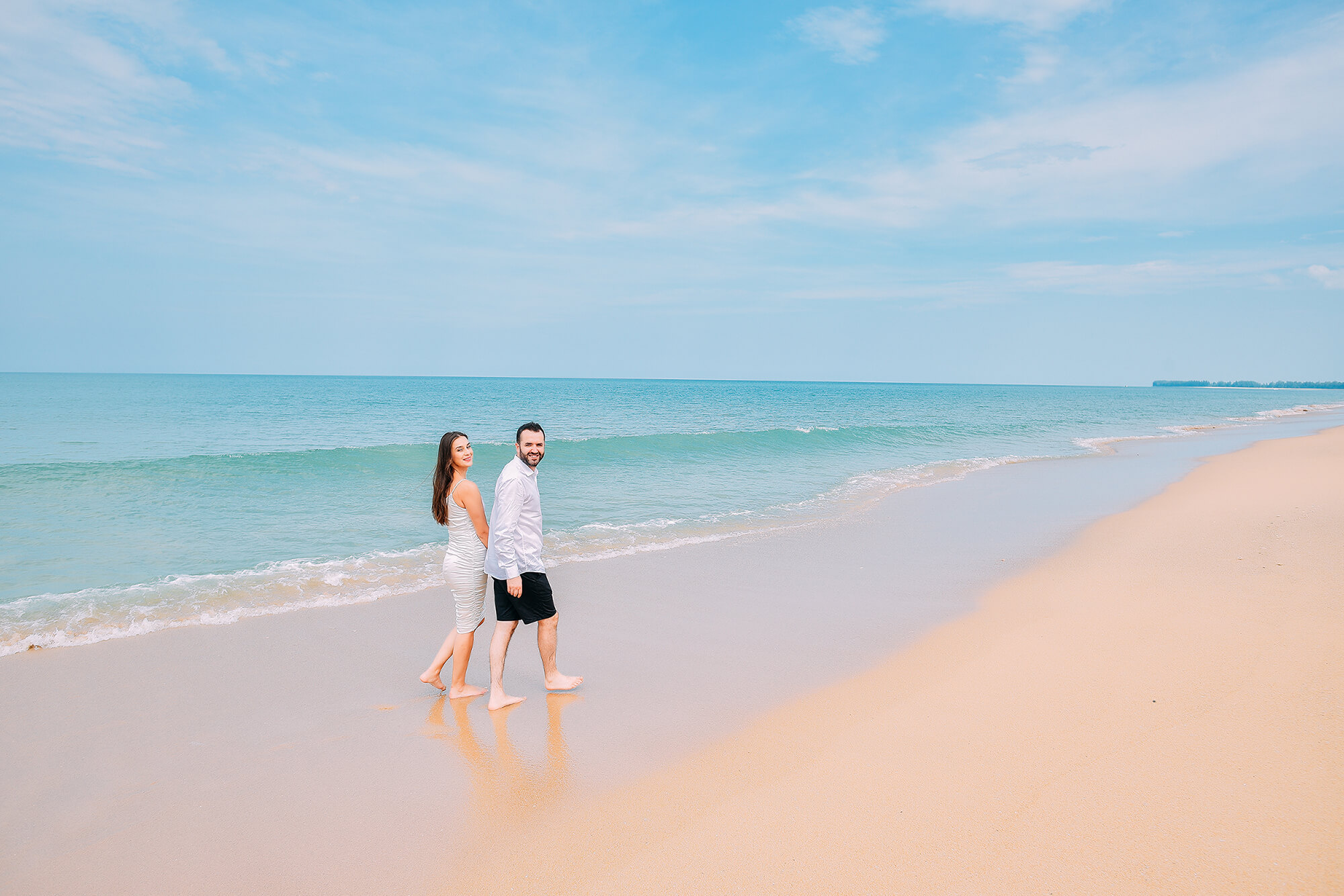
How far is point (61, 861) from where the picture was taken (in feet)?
10.3

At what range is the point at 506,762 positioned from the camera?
393 cm

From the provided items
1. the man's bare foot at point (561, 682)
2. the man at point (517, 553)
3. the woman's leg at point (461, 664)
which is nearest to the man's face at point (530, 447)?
the man at point (517, 553)

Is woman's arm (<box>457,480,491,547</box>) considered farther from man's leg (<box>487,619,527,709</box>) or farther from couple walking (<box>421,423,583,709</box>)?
man's leg (<box>487,619,527,709</box>)

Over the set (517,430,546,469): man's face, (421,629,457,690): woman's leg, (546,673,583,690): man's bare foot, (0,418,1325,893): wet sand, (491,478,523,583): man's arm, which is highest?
(517,430,546,469): man's face

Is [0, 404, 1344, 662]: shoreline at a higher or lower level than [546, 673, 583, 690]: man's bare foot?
lower

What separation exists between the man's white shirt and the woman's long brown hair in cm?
40

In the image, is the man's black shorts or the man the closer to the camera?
the man

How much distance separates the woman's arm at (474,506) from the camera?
446 cm

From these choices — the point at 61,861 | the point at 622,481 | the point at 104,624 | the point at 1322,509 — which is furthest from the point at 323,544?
the point at 1322,509

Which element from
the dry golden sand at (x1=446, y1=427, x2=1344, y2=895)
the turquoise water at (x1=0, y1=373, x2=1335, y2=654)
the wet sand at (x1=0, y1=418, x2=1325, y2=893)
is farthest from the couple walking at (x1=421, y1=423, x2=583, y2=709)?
the turquoise water at (x1=0, y1=373, x2=1335, y2=654)

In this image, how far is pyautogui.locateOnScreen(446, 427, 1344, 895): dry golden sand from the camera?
288 cm

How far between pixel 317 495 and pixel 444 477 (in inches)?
439

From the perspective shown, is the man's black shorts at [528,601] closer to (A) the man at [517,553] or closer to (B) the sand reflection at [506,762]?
(A) the man at [517,553]

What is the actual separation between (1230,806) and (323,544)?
32.7 ft
